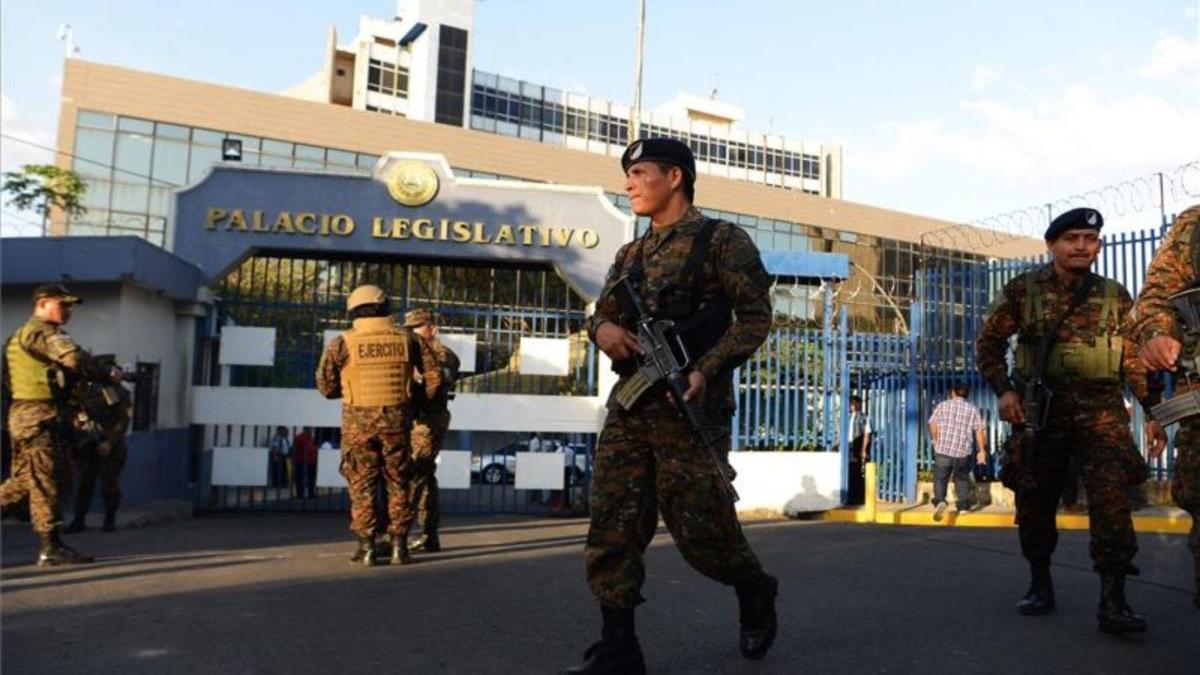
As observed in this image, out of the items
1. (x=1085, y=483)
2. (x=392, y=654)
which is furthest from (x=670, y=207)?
(x=1085, y=483)

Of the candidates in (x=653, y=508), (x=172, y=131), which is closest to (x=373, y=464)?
(x=653, y=508)

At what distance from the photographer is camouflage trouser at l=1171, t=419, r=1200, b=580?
320 cm

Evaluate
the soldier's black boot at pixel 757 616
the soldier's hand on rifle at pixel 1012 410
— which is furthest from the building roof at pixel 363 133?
the soldier's black boot at pixel 757 616

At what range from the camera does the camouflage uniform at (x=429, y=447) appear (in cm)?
654

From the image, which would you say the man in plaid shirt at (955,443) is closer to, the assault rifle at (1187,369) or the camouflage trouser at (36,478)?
the assault rifle at (1187,369)

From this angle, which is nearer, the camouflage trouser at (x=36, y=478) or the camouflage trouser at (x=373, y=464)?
the camouflage trouser at (x=36, y=478)

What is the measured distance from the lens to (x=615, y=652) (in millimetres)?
2982

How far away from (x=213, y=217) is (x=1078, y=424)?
32.0 feet

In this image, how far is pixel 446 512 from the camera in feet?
36.2

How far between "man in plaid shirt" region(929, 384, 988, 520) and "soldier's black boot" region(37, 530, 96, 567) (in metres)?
7.84

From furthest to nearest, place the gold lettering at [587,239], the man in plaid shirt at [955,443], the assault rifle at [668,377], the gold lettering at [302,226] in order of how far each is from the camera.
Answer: the gold lettering at [587,239] < the gold lettering at [302,226] < the man in plaid shirt at [955,443] < the assault rifle at [668,377]

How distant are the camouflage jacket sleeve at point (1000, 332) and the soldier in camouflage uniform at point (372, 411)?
11.4 ft

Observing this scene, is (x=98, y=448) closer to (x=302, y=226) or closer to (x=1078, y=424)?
(x=302, y=226)

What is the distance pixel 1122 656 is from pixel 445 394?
4.84 meters
